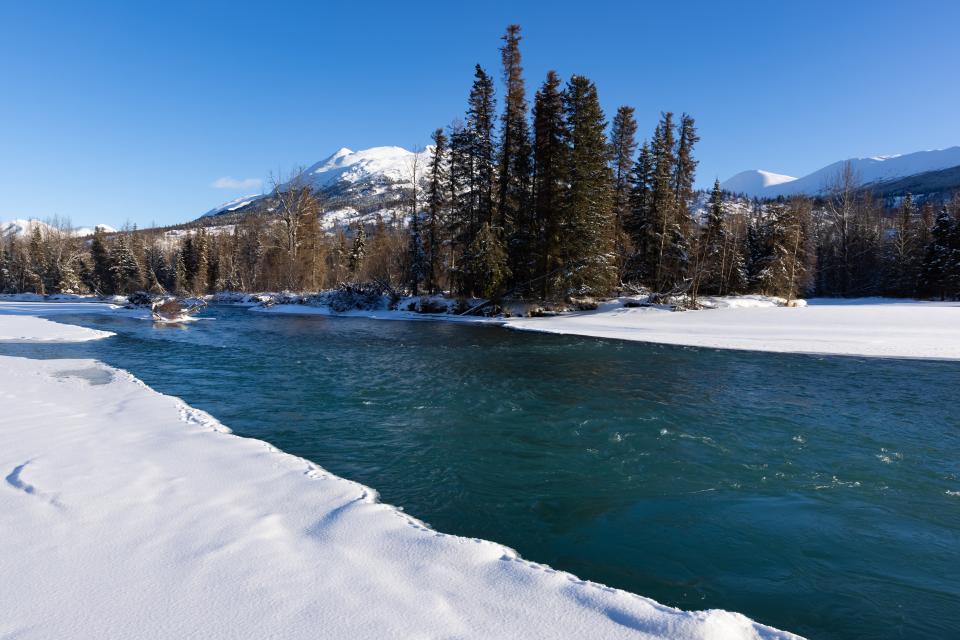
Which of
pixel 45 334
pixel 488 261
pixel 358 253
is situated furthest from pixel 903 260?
pixel 45 334

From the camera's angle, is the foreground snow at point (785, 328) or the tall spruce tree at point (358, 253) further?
the tall spruce tree at point (358, 253)

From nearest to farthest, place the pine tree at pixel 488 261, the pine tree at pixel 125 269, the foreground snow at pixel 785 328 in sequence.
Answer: the foreground snow at pixel 785 328 < the pine tree at pixel 488 261 < the pine tree at pixel 125 269

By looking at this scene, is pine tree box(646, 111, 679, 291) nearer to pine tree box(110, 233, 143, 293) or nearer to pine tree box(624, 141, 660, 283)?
pine tree box(624, 141, 660, 283)

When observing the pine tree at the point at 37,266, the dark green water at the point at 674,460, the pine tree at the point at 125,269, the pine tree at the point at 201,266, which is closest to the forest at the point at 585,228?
the dark green water at the point at 674,460

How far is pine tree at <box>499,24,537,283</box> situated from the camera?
32.9 meters

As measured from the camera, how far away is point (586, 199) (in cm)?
3014

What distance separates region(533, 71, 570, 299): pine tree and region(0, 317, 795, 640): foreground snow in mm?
26905

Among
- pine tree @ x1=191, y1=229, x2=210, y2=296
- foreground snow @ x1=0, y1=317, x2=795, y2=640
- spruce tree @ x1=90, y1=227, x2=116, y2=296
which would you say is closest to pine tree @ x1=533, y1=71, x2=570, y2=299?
foreground snow @ x1=0, y1=317, x2=795, y2=640

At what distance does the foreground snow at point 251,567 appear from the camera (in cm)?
288

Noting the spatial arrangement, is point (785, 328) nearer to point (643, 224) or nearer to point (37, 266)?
point (643, 224)

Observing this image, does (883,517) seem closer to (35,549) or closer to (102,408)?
(35,549)

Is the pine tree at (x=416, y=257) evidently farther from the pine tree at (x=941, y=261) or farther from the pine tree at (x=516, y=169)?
the pine tree at (x=941, y=261)

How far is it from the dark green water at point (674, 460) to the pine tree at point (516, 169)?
19.1m

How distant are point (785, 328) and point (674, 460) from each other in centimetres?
1814
